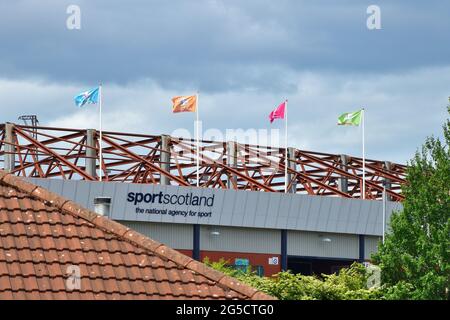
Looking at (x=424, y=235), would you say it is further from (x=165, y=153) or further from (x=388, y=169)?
(x=388, y=169)

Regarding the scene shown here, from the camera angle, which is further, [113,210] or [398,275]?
[113,210]

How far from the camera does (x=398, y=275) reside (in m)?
54.0

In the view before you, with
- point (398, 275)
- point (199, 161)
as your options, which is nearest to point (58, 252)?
point (398, 275)

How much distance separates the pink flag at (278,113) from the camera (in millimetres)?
75500

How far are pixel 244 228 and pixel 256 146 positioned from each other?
10.3 metres

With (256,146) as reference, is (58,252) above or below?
below

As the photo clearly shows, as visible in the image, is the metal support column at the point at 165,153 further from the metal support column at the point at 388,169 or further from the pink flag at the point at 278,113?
the metal support column at the point at 388,169

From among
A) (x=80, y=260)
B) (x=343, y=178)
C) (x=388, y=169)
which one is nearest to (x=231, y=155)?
(x=343, y=178)

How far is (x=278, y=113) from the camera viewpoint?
249 ft

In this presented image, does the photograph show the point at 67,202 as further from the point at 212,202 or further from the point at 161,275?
the point at 212,202

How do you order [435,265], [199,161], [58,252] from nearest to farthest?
[58,252] → [435,265] → [199,161]

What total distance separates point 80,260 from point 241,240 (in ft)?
181
